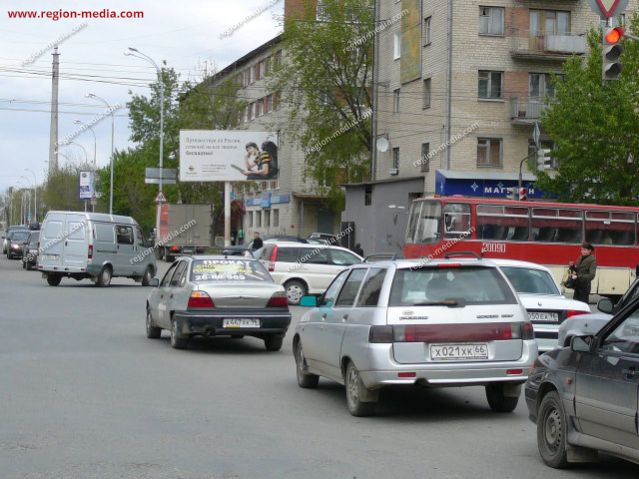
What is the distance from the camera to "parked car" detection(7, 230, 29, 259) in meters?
62.4

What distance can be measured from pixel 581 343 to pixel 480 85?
41782mm

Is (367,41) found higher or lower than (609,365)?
higher

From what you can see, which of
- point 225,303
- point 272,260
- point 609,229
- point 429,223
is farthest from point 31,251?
point 225,303

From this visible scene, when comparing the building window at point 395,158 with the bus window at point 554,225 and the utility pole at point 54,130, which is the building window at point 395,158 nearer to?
the bus window at point 554,225

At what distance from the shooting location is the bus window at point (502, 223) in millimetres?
34031

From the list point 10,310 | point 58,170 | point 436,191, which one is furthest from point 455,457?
point 58,170

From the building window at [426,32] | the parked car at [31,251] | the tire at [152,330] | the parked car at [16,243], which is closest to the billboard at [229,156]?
the parked car at [31,251]

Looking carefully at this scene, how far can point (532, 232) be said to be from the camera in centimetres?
3456

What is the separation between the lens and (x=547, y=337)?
15.3 m

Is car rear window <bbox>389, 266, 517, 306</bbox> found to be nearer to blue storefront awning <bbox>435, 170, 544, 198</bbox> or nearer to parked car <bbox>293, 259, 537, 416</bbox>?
parked car <bbox>293, 259, 537, 416</bbox>

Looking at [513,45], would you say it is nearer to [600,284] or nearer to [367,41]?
[367,41]

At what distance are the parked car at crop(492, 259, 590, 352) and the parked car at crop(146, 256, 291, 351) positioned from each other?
3467mm

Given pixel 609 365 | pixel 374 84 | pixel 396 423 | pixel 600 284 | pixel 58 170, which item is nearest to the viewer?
pixel 609 365

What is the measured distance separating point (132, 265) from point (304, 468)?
29.7 metres
